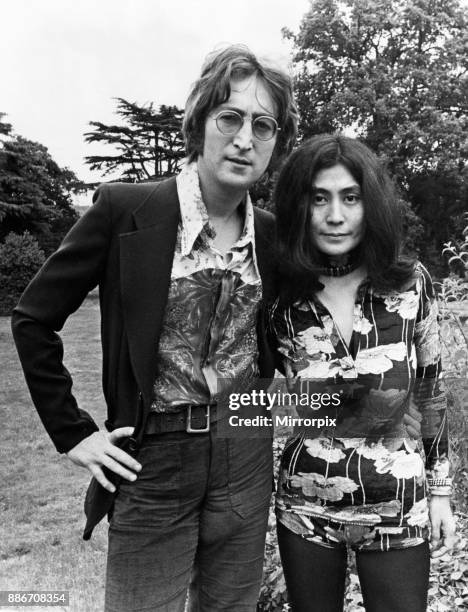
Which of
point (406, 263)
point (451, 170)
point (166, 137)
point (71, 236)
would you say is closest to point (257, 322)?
point (406, 263)

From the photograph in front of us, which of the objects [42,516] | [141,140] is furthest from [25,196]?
[42,516]

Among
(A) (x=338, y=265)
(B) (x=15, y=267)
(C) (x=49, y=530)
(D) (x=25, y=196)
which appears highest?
(D) (x=25, y=196)

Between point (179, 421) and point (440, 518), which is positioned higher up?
point (179, 421)

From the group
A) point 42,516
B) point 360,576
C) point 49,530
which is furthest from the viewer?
point 42,516

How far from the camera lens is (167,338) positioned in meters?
1.86

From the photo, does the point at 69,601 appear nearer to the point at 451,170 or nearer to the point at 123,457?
the point at 123,457

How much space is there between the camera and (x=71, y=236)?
1772mm

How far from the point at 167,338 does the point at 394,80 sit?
22392 millimetres

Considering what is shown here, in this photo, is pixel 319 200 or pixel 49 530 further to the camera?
pixel 49 530

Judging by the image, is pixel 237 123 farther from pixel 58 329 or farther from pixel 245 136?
pixel 58 329

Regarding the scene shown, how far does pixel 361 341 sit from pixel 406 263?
31cm

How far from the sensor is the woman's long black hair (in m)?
1.94

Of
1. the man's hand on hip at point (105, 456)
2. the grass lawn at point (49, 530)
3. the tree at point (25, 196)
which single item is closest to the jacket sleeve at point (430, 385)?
the man's hand on hip at point (105, 456)

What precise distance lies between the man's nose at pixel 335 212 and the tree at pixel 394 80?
2027 cm
